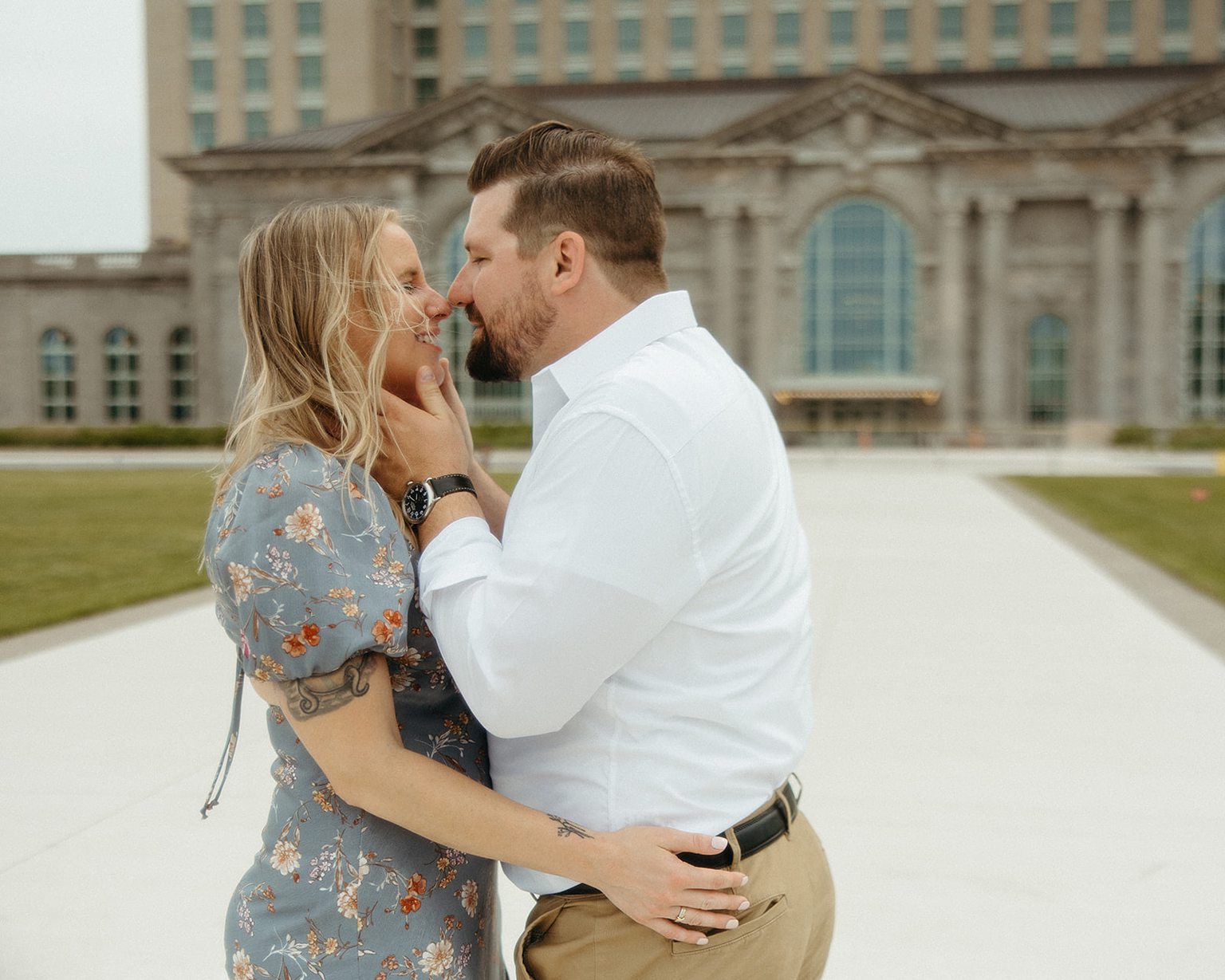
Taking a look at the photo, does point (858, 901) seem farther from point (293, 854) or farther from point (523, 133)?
point (523, 133)

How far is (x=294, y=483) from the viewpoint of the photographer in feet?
6.58

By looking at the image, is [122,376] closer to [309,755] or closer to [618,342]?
[309,755]

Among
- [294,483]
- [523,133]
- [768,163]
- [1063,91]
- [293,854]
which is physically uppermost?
[1063,91]

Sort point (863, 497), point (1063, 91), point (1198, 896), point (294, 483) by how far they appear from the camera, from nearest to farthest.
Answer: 1. point (294, 483)
2. point (1198, 896)
3. point (863, 497)
4. point (1063, 91)

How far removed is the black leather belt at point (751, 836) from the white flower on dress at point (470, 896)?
0.19m

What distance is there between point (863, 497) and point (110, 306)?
51.4 metres

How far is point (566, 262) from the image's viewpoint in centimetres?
216

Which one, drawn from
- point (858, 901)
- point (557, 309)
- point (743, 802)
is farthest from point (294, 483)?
point (858, 901)

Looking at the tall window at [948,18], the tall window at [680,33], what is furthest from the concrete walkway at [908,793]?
the tall window at [948,18]

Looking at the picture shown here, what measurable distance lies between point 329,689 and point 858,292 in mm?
55668

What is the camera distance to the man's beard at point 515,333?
2215 mm

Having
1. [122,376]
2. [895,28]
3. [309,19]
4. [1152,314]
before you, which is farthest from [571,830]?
[309,19]

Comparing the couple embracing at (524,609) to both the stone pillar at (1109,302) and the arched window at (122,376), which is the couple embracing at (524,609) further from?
the arched window at (122,376)

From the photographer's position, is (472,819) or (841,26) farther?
(841,26)
